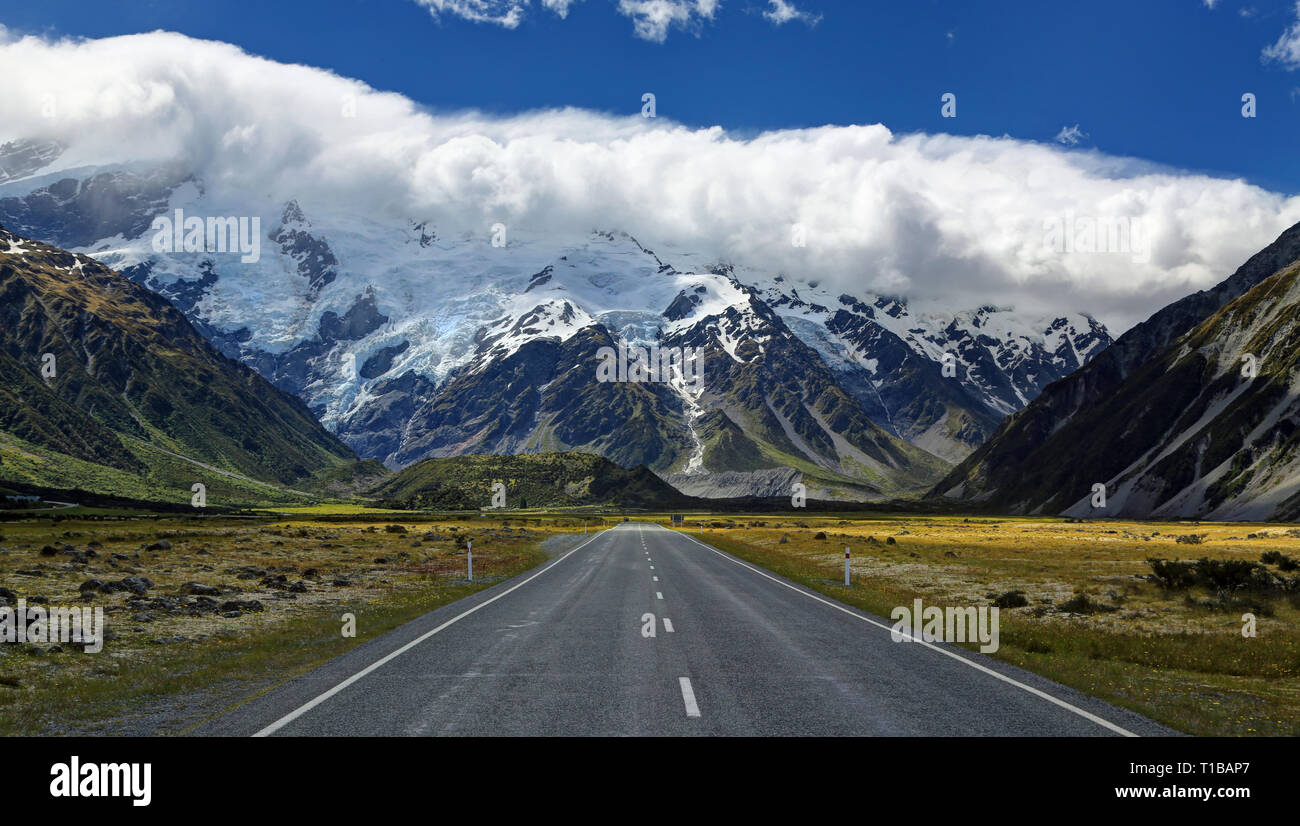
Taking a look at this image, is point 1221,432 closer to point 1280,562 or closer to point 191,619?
point 1280,562

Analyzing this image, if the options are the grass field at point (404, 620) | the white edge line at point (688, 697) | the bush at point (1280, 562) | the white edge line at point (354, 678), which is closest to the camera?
the white edge line at point (354, 678)

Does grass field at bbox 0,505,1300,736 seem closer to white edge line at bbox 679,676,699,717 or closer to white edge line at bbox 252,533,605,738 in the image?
white edge line at bbox 252,533,605,738

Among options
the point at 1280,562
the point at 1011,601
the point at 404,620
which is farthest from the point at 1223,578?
the point at 404,620

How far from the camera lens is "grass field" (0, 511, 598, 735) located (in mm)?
12781

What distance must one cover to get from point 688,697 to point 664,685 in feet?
3.38

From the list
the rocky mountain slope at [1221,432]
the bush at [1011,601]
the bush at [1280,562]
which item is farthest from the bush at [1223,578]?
the rocky mountain slope at [1221,432]

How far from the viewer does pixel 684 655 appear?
54.3ft

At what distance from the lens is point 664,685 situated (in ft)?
44.3

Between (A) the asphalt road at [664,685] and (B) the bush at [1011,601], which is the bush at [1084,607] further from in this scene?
(A) the asphalt road at [664,685]

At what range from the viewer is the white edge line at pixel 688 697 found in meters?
11.6

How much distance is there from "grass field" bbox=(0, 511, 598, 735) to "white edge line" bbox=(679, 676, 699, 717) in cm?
637

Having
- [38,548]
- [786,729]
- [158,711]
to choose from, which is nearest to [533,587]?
[158,711]

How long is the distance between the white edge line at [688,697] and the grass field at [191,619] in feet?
20.9
